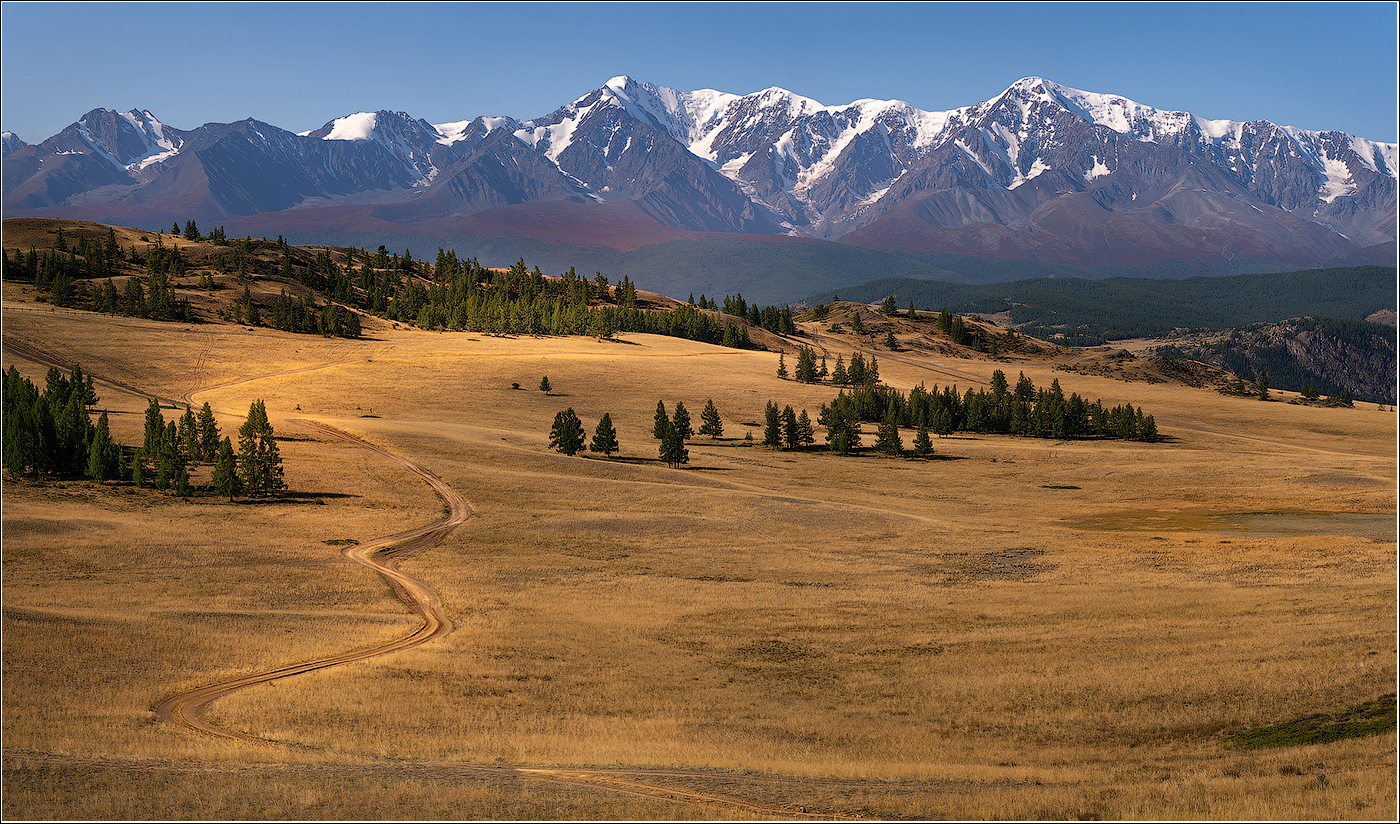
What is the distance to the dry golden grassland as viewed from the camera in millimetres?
26281

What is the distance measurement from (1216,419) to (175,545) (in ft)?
530

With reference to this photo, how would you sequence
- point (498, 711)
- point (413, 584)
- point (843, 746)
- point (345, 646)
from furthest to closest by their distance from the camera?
point (413, 584), point (345, 646), point (498, 711), point (843, 746)

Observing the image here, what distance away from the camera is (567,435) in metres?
98.9

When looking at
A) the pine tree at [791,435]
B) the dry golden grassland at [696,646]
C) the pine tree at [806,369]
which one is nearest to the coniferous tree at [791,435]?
the pine tree at [791,435]

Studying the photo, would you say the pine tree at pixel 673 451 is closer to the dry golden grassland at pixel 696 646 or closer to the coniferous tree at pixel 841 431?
the dry golden grassland at pixel 696 646

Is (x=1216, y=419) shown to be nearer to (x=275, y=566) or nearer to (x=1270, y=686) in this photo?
(x=1270, y=686)

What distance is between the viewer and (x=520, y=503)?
247 feet

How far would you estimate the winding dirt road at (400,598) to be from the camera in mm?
32062

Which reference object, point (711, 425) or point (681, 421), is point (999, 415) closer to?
point (711, 425)

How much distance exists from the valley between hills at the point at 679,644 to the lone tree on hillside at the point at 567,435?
4397 millimetres

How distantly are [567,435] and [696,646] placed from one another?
5934cm

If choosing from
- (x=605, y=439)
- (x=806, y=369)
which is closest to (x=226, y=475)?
(x=605, y=439)

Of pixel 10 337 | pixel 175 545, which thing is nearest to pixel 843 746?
pixel 175 545

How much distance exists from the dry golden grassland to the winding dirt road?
893mm
